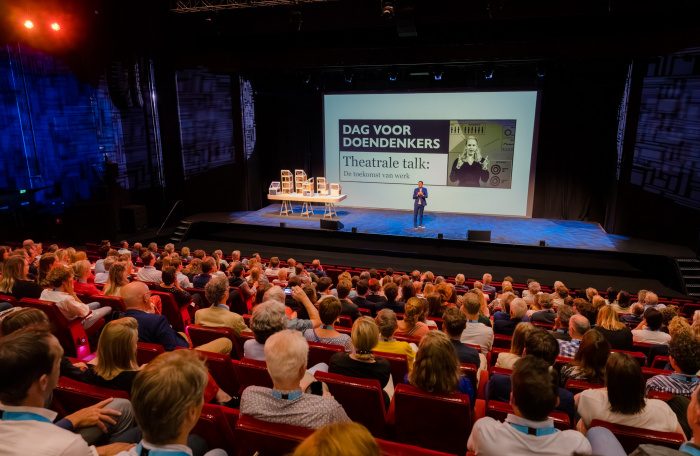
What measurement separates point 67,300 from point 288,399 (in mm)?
2939

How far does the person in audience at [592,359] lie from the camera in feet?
9.92

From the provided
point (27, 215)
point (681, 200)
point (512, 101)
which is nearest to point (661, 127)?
point (681, 200)

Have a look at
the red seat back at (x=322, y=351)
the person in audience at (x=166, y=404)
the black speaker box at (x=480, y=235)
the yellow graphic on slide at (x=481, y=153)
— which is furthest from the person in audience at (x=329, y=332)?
the yellow graphic on slide at (x=481, y=153)

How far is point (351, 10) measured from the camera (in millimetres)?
10906

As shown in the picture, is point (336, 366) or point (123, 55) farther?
point (123, 55)

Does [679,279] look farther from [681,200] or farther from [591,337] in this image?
[591,337]

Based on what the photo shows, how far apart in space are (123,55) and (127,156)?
2536mm

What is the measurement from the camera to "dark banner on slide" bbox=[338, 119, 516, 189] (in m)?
13.6

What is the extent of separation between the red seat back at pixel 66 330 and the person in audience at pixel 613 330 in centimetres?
467

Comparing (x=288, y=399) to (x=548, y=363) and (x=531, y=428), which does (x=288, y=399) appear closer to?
(x=531, y=428)

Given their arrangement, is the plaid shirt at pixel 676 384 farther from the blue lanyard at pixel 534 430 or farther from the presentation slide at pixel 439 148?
the presentation slide at pixel 439 148

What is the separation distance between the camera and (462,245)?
1118 centimetres

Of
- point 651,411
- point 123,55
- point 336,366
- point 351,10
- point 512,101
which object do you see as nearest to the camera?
point 651,411

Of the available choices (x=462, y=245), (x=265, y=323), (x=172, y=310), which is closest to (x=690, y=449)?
(x=265, y=323)
